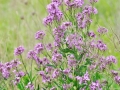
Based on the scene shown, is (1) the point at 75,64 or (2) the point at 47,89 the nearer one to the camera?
(1) the point at 75,64

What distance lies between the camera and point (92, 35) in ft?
11.4

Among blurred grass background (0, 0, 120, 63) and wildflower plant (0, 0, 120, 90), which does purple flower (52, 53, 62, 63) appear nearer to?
wildflower plant (0, 0, 120, 90)

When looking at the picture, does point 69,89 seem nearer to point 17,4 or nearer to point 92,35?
point 92,35

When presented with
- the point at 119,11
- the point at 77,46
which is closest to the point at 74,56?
the point at 77,46

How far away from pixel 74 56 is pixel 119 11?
408 cm

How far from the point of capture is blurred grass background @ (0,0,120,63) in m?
6.59

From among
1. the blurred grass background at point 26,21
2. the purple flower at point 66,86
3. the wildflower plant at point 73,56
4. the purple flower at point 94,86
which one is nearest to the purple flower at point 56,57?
the wildflower plant at point 73,56

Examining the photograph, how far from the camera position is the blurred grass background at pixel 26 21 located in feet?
21.6

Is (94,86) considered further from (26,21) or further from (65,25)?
(26,21)

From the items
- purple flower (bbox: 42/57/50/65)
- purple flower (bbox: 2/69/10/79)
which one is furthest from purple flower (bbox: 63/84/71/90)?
purple flower (bbox: 2/69/10/79)

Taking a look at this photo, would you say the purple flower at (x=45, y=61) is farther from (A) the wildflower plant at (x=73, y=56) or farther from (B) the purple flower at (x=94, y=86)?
(B) the purple flower at (x=94, y=86)

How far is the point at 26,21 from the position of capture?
24.6ft

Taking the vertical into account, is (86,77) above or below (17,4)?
below

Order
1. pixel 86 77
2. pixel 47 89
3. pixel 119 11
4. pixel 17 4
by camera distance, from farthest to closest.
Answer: pixel 17 4
pixel 119 11
pixel 47 89
pixel 86 77
